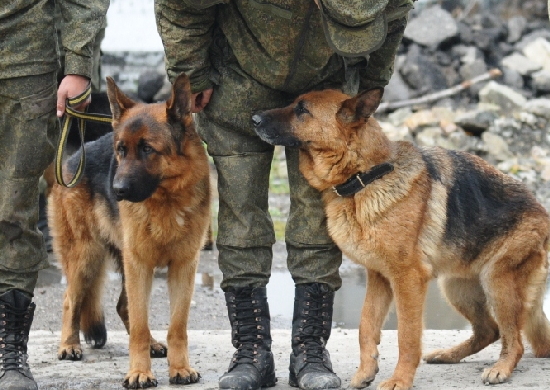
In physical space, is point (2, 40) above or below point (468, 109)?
above

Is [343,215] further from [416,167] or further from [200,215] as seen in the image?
[200,215]

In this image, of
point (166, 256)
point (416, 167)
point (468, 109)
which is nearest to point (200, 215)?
point (166, 256)

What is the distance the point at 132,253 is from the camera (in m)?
4.75

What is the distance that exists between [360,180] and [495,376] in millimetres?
1228

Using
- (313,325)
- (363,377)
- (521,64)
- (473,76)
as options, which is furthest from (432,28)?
(363,377)

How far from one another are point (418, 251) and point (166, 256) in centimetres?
137

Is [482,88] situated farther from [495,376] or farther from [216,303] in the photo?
[495,376]

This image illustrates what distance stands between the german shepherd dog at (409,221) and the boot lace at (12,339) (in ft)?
5.12

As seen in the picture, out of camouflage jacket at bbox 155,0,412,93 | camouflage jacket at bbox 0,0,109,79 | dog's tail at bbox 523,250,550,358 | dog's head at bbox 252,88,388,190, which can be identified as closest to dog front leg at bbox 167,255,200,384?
dog's head at bbox 252,88,388,190

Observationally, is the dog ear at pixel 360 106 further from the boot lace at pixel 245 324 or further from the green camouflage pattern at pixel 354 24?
the boot lace at pixel 245 324

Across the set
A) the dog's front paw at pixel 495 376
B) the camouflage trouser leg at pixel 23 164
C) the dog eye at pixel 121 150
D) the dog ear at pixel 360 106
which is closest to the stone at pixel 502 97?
the dog's front paw at pixel 495 376

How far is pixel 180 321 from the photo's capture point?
4.78 metres

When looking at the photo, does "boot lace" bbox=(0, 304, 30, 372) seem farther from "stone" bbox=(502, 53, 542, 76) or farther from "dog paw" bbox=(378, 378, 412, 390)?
"stone" bbox=(502, 53, 542, 76)

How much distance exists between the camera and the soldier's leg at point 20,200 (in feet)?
14.1
